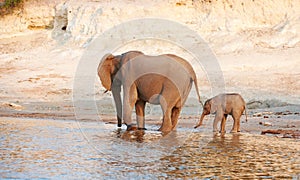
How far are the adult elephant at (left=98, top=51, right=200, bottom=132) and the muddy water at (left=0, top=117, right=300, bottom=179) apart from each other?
0.43m

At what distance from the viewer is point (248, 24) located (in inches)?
965

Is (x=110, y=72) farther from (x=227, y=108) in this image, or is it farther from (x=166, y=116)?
(x=227, y=108)

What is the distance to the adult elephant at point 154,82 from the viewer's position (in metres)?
12.4

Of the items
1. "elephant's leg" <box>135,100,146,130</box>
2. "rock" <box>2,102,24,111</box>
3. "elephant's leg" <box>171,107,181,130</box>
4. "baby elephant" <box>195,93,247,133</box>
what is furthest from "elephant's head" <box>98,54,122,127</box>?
"rock" <box>2,102,24,111</box>

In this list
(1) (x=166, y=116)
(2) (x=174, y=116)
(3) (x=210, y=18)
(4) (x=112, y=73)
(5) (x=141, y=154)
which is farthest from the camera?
(3) (x=210, y=18)

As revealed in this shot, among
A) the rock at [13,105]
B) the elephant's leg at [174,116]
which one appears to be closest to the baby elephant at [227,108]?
the elephant's leg at [174,116]

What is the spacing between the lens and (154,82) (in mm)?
12492

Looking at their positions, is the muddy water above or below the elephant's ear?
below

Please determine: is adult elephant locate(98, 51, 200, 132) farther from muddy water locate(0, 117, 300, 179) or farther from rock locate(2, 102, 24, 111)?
rock locate(2, 102, 24, 111)

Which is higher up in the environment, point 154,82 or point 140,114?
point 154,82

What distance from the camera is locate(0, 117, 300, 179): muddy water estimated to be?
8.15 metres

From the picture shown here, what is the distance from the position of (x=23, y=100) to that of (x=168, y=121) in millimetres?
8375

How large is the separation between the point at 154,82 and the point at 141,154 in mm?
2909

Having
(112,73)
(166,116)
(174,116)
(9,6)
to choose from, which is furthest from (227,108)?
(9,6)
